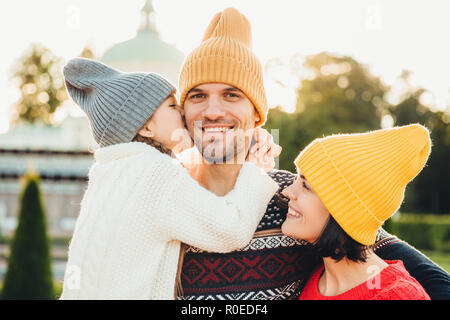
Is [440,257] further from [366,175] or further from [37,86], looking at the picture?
[37,86]

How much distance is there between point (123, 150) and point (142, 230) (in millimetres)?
474

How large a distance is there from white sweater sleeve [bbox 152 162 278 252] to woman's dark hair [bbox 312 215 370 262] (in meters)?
0.37

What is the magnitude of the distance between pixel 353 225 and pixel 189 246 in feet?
2.85

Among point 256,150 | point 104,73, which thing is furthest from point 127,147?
point 256,150

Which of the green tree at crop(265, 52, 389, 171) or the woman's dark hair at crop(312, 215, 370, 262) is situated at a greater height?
the green tree at crop(265, 52, 389, 171)

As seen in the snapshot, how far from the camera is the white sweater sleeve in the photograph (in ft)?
7.78

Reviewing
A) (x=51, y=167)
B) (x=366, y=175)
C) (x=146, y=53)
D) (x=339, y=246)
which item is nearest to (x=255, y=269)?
(x=339, y=246)

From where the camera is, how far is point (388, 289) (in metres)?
2.29

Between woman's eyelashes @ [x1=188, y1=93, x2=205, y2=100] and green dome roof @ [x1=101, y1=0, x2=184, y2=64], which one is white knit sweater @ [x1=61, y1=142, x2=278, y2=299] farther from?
green dome roof @ [x1=101, y1=0, x2=184, y2=64]

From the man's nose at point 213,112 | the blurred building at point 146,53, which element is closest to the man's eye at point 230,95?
the man's nose at point 213,112

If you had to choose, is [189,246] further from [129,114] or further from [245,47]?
[245,47]

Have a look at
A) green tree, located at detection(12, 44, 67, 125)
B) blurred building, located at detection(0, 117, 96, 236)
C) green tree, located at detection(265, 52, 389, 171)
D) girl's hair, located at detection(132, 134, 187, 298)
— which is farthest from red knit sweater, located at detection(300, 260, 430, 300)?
green tree, located at detection(12, 44, 67, 125)

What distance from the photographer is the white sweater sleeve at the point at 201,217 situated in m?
2.37

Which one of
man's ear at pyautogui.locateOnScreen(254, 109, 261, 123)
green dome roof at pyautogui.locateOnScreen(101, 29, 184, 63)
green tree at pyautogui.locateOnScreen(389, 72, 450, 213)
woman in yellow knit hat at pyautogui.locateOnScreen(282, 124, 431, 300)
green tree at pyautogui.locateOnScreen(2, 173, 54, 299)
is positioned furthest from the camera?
green tree at pyautogui.locateOnScreen(389, 72, 450, 213)
